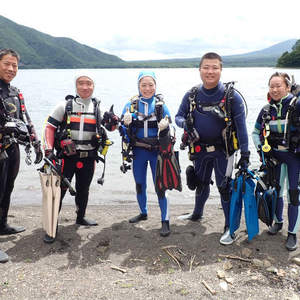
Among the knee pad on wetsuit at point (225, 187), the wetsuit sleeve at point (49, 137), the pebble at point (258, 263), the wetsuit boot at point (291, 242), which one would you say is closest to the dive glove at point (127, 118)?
the wetsuit sleeve at point (49, 137)

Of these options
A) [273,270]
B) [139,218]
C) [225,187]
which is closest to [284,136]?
[225,187]

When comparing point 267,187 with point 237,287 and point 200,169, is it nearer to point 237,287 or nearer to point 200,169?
point 200,169

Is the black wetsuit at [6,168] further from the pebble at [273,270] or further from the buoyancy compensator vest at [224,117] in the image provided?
the pebble at [273,270]

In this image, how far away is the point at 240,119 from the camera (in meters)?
4.59

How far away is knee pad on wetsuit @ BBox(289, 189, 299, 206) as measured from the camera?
4574mm

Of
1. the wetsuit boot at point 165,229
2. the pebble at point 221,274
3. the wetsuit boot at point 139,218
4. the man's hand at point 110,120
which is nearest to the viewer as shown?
the pebble at point 221,274

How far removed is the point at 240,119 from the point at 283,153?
2.66 ft

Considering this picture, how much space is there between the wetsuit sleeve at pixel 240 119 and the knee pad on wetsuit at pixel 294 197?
0.92m

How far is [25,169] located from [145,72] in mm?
8014

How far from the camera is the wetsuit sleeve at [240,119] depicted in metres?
4.56

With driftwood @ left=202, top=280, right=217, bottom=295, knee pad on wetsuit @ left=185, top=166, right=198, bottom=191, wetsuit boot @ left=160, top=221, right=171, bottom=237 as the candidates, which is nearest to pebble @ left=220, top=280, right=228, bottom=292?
driftwood @ left=202, top=280, right=217, bottom=295

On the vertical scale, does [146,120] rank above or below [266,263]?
above

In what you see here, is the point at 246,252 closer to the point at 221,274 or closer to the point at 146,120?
the point at 221,274

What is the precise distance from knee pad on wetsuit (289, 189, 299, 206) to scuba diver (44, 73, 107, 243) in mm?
2991
